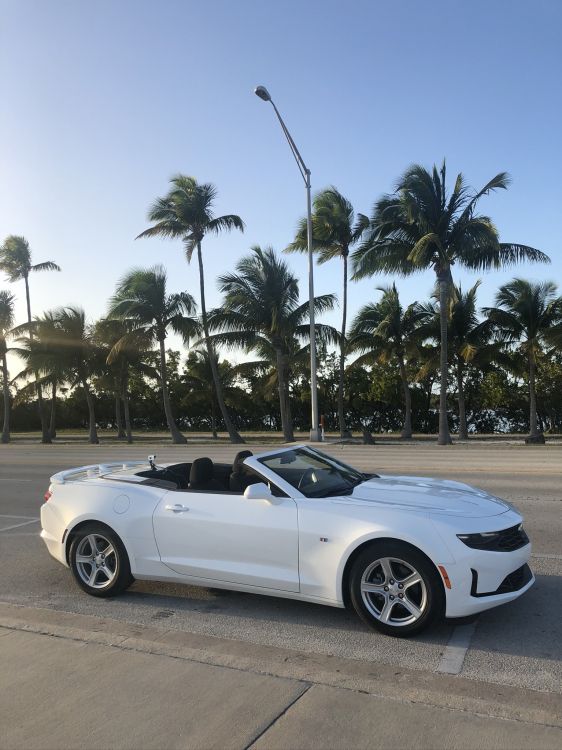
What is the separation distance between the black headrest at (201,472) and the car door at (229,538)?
259mm

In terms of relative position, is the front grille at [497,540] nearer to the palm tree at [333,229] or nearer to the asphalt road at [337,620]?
the asphalt road at [337,620]

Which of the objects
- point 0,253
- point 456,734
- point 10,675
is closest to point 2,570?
point 10,675

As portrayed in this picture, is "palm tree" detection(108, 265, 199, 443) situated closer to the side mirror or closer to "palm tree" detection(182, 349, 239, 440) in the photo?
"palm tree" detection(182, 349, 239, 440)

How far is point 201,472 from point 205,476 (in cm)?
5

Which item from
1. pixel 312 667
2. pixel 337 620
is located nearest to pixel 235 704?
pixel 312 667

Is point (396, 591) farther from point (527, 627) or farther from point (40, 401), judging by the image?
point (40, 401)

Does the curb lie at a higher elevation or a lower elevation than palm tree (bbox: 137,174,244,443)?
lower

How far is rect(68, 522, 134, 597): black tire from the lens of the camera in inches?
223

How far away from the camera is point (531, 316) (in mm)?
31750

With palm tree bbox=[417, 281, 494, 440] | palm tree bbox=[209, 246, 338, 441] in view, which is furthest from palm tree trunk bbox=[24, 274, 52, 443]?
palm tree bbox=[417, 281, 494, 440]

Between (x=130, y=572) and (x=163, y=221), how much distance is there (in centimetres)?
2881

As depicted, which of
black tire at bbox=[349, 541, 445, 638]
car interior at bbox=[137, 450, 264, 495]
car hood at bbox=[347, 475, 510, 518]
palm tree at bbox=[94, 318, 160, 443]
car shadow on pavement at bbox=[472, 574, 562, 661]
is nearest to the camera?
car shadow on pavement at bbox=[472, 574, 562, 661]

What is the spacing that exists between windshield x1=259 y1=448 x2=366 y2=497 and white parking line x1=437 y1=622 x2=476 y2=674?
4.30ft

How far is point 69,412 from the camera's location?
197 feet
